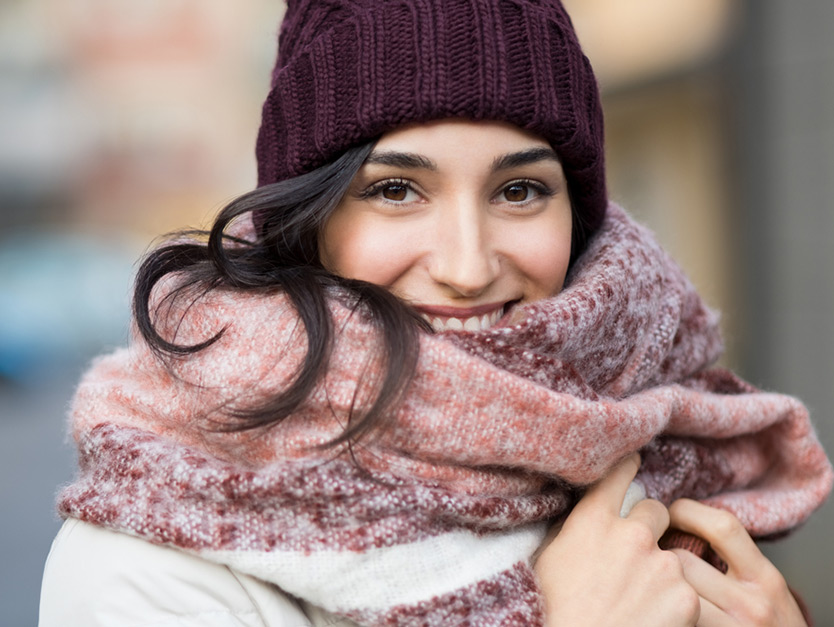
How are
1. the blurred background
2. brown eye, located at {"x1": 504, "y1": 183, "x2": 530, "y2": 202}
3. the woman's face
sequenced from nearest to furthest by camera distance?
the woman's face, brown eye, located at {"x1": 504, "y1": 183, "x2": 530, "y2": 202}, the blurred background

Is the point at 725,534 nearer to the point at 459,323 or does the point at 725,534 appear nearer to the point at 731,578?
the point at 731,578

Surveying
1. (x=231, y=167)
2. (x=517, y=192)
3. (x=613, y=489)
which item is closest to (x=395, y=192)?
(x=517, y=192)

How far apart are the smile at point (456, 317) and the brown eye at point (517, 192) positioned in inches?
8.7

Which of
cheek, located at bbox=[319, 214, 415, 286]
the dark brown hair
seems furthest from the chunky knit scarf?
cheek, located at bbox=[319, 214, 415, 286]

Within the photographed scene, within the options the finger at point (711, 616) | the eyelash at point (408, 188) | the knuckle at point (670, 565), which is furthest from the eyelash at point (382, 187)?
the finger at point (711, 616)

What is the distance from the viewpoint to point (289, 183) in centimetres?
178

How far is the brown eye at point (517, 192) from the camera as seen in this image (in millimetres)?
1790

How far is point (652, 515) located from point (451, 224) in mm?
663

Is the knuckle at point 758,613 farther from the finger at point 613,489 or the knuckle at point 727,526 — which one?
the finger at point 613,489

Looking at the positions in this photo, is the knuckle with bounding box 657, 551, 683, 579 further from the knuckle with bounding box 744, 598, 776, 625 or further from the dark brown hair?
the dark brown hair

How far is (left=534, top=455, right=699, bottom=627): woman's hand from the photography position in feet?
5.00

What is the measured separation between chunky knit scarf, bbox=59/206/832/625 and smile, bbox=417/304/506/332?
0.07 metres

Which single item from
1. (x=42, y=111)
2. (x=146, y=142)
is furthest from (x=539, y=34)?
(x=42, y=111)

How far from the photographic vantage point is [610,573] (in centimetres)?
157
